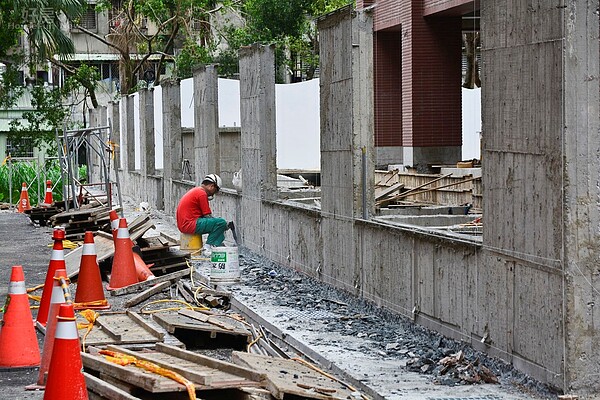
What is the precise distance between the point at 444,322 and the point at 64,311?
3.99m

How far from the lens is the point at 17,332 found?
30.8ft

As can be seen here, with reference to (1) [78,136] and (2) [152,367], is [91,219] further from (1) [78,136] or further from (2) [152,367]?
(2) [152,367]

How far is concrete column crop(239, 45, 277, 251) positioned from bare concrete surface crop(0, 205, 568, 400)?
1.05 m

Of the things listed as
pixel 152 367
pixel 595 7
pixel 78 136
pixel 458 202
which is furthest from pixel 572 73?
pixel 78 136

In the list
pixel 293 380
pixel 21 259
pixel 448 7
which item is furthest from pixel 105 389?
pixel 448 7

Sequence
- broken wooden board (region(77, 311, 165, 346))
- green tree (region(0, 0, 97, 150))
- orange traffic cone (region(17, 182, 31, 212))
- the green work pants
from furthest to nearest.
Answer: green tree (region(0, 0, 97, 150))
orange traffic cone (region(17, 182, 31, 212))
the green work pants
broken wooden board (region(77, 311, 165, 346))

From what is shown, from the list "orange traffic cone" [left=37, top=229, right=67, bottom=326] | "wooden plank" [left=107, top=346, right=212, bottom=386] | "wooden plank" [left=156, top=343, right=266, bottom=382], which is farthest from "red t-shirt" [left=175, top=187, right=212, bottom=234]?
"wooden plank" [left=156, top=343, right=266, bottom=382]

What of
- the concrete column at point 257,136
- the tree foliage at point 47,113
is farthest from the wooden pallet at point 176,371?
the tree foliage at point 47,113

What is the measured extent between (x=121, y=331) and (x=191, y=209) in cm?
745

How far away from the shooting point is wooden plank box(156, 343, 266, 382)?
299 inches

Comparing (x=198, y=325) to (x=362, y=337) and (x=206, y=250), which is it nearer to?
(x=362, y=337)

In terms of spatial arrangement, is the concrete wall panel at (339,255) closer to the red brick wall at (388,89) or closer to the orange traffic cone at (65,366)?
the orange traffic cone at (65,366)

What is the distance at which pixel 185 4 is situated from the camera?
45.3m

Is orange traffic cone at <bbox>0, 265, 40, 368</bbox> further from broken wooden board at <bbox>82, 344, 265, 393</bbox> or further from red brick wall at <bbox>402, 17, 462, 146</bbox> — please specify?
red brick wall at <bbox>402, 17, 462, 146</bbox>
